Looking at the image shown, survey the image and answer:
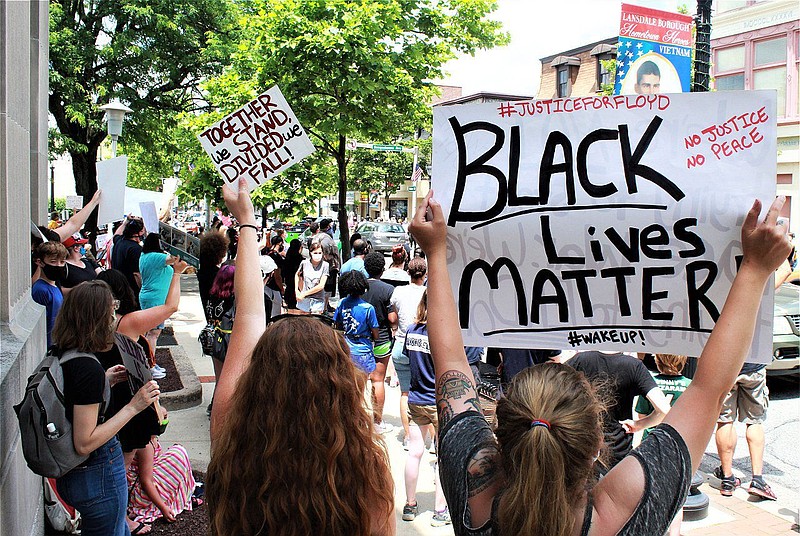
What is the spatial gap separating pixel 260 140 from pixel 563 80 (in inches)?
1789

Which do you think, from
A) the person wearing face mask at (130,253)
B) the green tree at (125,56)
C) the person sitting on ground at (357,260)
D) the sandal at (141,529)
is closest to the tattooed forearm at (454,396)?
the sandal at (141,529)

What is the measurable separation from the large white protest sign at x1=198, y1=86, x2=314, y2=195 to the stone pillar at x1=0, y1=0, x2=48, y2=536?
115 cm

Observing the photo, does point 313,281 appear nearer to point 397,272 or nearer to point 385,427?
point 397,272

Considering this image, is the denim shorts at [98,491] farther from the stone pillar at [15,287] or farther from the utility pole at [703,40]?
the utility pole at [703,40]

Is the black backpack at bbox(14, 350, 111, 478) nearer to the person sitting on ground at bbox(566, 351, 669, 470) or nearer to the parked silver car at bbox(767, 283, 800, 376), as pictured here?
the person sitting on ground at bbox(566, 351, 669, 470)

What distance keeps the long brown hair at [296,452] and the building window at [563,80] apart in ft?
152

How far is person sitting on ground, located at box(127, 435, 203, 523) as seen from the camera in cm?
471

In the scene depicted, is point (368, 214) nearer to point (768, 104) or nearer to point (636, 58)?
point (636, 58)

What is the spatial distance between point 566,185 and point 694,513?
3.81 m

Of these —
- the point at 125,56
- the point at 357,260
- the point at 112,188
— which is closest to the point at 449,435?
the point at 112,188

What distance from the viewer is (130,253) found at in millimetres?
9250

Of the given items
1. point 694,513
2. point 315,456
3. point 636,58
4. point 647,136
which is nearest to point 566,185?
point 647,136

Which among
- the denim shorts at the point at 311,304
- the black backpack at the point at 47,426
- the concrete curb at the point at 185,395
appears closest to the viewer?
the black backpack at the point at 47,426

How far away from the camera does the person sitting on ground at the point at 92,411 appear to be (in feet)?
10.8
